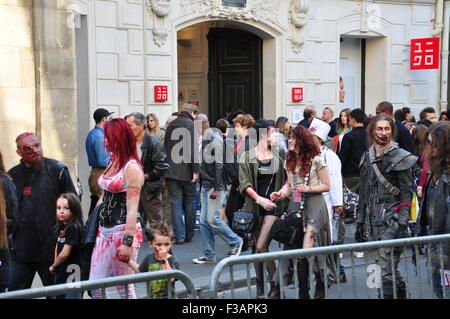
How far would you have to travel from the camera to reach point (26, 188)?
6453 mm

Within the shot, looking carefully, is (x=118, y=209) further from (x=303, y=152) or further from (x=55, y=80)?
(x=55, y=80)

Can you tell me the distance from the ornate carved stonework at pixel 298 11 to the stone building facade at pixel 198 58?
0.03 meters

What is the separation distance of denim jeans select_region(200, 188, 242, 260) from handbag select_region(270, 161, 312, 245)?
2259mm

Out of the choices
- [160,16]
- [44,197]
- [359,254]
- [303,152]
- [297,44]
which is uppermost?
[160,16]

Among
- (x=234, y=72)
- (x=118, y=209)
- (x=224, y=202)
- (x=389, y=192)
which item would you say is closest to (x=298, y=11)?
(x=234, y=72)

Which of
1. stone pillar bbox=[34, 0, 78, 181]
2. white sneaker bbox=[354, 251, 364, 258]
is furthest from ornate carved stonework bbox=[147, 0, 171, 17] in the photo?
white sneaker bbox=[354, 251, 364, 258]

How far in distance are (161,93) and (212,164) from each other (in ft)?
16.6

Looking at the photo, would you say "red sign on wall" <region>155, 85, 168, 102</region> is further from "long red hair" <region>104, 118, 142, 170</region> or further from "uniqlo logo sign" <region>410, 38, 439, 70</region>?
"long red hair" <region>104, 118, 142, 170</region>

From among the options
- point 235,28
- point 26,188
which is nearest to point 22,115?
point 26,188

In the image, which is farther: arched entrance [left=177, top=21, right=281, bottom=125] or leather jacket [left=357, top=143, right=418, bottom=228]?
arched entrance [left=177, top=21, right=281, bottom=125]

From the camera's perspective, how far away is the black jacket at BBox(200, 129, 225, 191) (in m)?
9.65

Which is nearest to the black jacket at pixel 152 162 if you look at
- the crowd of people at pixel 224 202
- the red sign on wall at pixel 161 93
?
the crowd of people at pixel 224 202

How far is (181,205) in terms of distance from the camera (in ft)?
34.6

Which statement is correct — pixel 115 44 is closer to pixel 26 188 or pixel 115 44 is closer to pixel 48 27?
pixel 48 27
